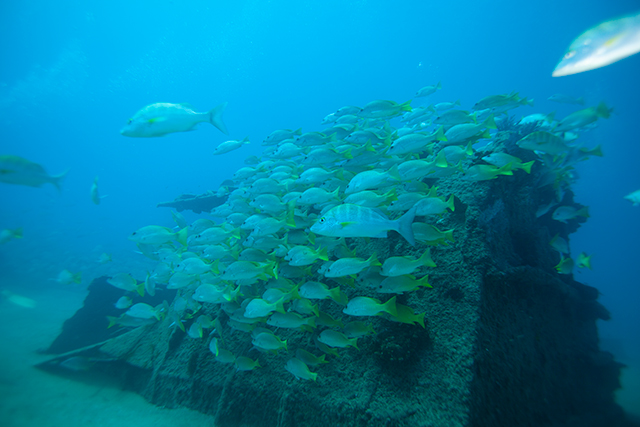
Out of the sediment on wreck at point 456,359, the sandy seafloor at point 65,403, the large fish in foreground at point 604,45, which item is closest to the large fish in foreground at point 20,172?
the sediment on wreck at point 456,359

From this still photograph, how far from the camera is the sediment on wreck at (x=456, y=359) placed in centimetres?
272

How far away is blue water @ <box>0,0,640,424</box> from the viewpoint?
140ft

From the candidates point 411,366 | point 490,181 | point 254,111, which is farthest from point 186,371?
point 254,111

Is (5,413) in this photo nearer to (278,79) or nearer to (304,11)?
(304,11)

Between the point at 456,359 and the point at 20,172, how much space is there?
20.3 ft

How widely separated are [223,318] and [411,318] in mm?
3739

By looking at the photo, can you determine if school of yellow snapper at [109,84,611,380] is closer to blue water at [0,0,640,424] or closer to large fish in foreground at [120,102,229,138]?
large fish in foreground at [120,102,229,138]

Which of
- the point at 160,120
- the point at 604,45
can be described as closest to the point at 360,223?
the point at 604,45

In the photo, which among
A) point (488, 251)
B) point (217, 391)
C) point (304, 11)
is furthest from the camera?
point (304, 11)

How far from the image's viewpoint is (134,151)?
153875 mm

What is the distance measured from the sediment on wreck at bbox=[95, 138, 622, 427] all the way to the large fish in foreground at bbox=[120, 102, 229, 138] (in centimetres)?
326

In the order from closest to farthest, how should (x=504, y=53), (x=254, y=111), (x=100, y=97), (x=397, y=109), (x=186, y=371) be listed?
(x=186, y=371) → (x=397, y=109) → (x=504, y=53) → (x=100, y=97) → (x=254, y=111)

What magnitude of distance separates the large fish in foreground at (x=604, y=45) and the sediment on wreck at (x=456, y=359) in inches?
93.9

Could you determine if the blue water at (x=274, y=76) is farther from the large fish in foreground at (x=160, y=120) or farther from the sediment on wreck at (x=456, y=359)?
the large fish in foreground at (x=160, y=120)
